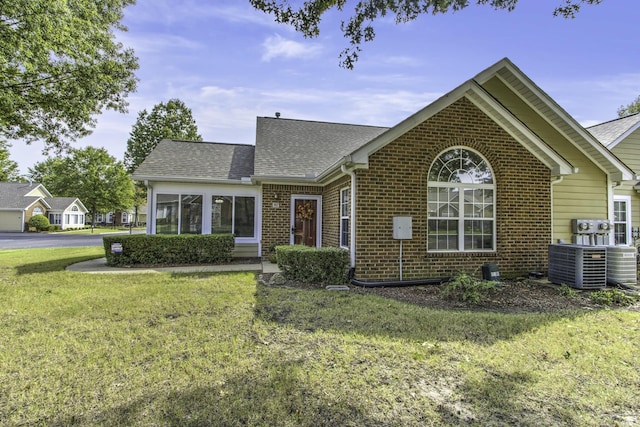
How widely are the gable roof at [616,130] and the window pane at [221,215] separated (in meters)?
12.9

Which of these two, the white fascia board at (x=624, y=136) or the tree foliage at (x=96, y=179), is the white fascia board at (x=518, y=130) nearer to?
the white fascia board at (x=624, y=136)

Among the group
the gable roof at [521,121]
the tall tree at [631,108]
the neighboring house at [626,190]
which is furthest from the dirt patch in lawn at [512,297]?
the tall tree at [631,108]

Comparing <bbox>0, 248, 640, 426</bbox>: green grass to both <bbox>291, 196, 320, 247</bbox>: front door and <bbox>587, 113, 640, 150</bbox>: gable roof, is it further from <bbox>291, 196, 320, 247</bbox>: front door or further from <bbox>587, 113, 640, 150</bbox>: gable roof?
<bbox>587, 113, 640, 150</bbox>: gable roof

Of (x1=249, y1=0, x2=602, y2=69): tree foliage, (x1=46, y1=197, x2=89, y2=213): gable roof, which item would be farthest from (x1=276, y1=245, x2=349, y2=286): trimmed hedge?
(x1=46, y1=197, x2=89, y2=213): gable roof

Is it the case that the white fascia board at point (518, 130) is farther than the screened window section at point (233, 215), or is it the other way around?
the screened window section at point (233, 215)

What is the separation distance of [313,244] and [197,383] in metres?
8.87

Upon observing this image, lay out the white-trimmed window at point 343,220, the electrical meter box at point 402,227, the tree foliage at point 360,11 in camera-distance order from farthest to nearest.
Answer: the white-trimmed window at point 343,220 → the electrical meter box at point 402,227 → the tree foliage at point 360,11

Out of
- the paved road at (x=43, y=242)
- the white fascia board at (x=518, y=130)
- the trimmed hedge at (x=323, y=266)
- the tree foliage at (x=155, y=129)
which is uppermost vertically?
the tree foliage at (x=155, y=129)

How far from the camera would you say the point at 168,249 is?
10883 millimetres

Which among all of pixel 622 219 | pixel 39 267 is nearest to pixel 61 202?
pixel 39 267

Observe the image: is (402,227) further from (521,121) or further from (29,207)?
(29,207)

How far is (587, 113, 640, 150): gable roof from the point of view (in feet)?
35.6

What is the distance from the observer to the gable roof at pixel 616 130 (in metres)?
10.9

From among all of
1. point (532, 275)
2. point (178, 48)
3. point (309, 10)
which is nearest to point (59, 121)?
point (178, 48)
